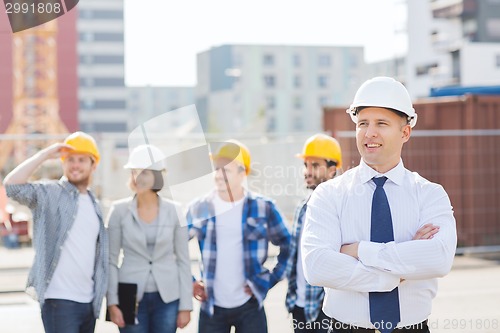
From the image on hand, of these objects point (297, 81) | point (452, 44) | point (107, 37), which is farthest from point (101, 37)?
point (452, 44)

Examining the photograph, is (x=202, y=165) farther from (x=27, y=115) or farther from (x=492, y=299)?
(x=27, y=115)

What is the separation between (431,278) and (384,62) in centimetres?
11977

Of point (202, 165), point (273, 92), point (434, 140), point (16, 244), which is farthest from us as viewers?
point (273, 92)

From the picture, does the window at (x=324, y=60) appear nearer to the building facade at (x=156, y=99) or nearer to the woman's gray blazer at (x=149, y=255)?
the building facade at (x=156, y=99)

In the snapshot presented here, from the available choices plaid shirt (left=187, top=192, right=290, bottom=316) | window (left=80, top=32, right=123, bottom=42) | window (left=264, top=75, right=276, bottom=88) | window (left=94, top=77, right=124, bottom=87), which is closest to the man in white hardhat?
plaid shirt (left=187, top=192, right=290, bottom=316)

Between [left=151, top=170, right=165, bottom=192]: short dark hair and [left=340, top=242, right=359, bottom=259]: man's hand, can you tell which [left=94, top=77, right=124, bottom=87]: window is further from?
[left=340, top=242, right=359, bottom=259]: man's hand

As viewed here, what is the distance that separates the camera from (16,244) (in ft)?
56.7

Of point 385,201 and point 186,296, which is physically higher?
point 385,201

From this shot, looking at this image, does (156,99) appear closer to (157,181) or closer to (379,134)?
(157,181)

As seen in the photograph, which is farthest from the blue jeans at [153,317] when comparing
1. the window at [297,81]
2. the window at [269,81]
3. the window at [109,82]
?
Answer: the window at [297,81]

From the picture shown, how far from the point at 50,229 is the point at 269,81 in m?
116

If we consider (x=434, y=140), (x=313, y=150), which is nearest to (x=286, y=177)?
(x=434, y=140)

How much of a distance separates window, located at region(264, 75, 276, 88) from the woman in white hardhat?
11429cm

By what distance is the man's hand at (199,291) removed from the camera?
5.56 metres
